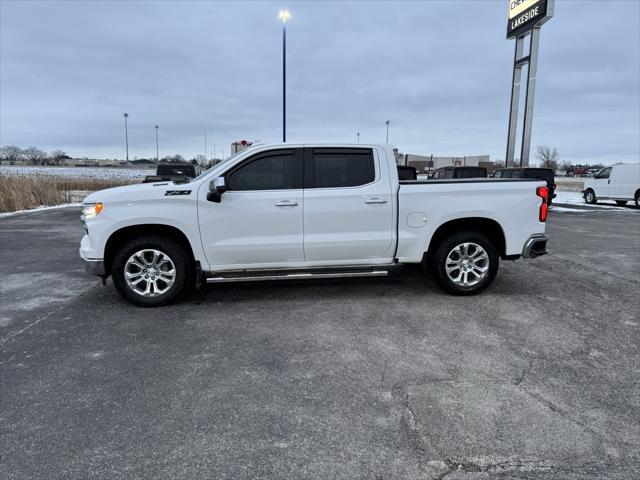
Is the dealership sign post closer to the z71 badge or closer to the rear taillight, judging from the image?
the rear taillight

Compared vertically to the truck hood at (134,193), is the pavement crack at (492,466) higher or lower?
lower

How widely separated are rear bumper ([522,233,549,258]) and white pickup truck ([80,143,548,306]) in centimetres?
1

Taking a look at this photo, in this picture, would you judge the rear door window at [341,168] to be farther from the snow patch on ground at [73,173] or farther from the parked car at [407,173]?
the snow patch on ground at [73,173]

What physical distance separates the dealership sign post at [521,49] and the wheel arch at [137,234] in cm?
2392

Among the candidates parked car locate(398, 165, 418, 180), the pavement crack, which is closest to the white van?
parked car locate(398, 165, 418, 180)

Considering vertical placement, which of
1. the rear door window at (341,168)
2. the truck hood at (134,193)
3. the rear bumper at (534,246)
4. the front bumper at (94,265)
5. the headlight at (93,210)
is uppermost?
the rear door window at (341,168)

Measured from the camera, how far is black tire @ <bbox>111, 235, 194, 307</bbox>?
5.21 m

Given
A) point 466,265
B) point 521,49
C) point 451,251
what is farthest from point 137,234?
point 521,49

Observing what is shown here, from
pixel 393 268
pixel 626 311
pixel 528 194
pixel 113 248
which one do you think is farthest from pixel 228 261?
pixel 626 311

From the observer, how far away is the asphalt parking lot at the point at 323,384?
8.25 feet

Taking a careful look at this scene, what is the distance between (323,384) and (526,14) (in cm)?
2685

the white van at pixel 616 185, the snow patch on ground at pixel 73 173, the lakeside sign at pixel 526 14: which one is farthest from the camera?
the snow patch on ground at pixel 73 173

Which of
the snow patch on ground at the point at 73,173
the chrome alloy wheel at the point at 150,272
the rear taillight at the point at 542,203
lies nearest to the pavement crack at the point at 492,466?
the chrome alloy wheel at the point at 150,272

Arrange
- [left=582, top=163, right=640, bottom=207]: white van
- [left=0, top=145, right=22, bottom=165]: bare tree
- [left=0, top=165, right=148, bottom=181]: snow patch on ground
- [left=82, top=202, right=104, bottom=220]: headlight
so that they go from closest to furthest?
[left=82, top=202, right=104, bottom=220]: headlight → [left=582, top=163, right=640, bottom=207]: white van → [left=0, top=165, right=148, bottom=181]: snow patch on ground → [left=0, top=145, right=22, bottom=165]: bare tree
